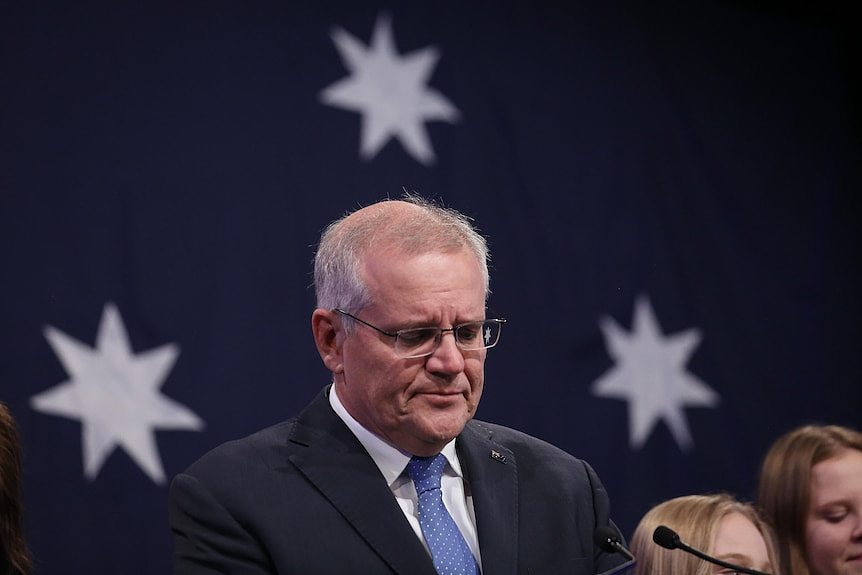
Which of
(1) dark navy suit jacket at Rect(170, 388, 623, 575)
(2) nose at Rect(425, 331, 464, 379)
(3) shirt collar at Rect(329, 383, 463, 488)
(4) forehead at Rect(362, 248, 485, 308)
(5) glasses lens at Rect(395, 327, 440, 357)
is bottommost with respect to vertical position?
(1) dark navy suit jacket at Rect(170, 388, 623, 575)

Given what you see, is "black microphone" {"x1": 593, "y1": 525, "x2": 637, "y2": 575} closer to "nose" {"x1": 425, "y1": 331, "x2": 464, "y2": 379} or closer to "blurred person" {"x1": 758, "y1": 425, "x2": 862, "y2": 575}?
"nose" {"x1": 425, "y1": 331, "x2": 464, "y2": 379}

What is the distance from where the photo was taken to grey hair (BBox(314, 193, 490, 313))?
227 centimetres

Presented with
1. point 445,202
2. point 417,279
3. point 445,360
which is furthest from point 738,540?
point 445,202

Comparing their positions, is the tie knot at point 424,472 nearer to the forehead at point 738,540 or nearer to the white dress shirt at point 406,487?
the white dress shirt at point 406,487

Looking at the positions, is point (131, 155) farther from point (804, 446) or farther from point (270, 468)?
point (804, 446)

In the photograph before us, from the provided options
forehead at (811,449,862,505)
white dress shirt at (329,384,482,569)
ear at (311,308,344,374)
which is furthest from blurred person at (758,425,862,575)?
ear at (311,308,344,374)

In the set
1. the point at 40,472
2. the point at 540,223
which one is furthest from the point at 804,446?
the point at 40,472

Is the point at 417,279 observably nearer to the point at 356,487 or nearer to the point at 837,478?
the point at 356,487

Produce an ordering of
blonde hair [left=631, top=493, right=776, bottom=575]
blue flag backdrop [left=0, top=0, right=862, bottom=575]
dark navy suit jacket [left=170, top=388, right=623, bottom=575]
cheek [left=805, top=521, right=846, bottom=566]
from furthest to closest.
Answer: blue flag backdrop [left=0, top=0, right=862, bottom=575] → cheek [left=805, top=521, right=846, bottom=566] → blonde hair [left=631, top=493, right=776, bottom=575] → dark navy suit jacket [left=170, top=388, right=623, bottom=575]

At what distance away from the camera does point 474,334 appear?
2.29m

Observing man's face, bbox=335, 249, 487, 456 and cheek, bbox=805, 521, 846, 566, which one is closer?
man's face, bbox=335, 249, 487, 456

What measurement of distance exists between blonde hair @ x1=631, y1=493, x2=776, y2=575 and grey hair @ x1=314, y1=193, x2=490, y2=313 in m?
0.86

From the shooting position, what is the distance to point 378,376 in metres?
2.24

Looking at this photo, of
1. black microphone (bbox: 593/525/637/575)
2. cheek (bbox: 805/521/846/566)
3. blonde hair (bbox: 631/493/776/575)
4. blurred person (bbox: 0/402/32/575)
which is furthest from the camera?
cheek (bbox: 805/521/846/566)
